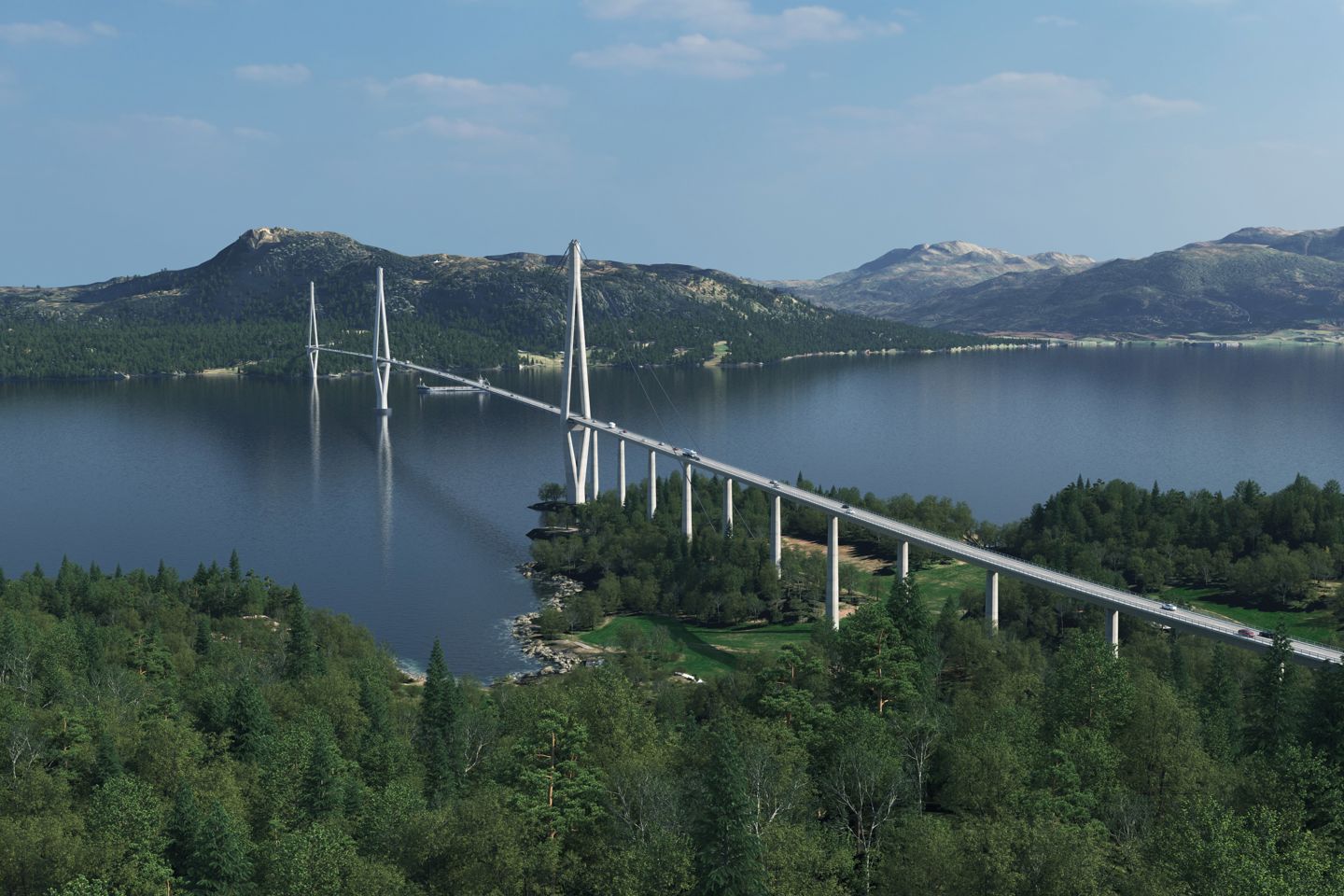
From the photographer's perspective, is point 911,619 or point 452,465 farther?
point 452,465

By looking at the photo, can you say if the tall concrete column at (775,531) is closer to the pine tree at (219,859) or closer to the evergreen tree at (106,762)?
the evergreen tree at (106,762)

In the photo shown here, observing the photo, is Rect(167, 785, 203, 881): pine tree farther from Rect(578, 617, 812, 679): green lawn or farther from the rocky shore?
Rect(578, 617, 812, 679): green lawn

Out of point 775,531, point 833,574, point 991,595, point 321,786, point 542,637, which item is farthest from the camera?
point 775,531

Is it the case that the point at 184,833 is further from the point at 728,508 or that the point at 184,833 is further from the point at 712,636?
the point at 728,508

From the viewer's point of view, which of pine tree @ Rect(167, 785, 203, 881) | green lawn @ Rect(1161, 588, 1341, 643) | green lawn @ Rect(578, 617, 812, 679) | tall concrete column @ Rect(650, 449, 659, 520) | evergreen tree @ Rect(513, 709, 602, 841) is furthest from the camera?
tall concrete column @ Rect(650, 449, 659, 520)

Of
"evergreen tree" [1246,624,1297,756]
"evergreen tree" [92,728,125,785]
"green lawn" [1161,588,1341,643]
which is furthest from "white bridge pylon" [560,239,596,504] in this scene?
"evergreen tree" [1246,624,1297,756]

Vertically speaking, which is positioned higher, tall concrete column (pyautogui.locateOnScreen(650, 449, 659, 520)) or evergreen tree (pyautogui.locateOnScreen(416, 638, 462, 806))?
tall concrete column (pyautogui.locateOnScreen(650, 449, 659, 520))

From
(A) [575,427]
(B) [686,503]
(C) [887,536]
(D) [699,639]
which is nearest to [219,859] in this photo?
(D) [699,639]

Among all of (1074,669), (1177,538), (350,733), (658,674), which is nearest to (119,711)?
(350,733)
